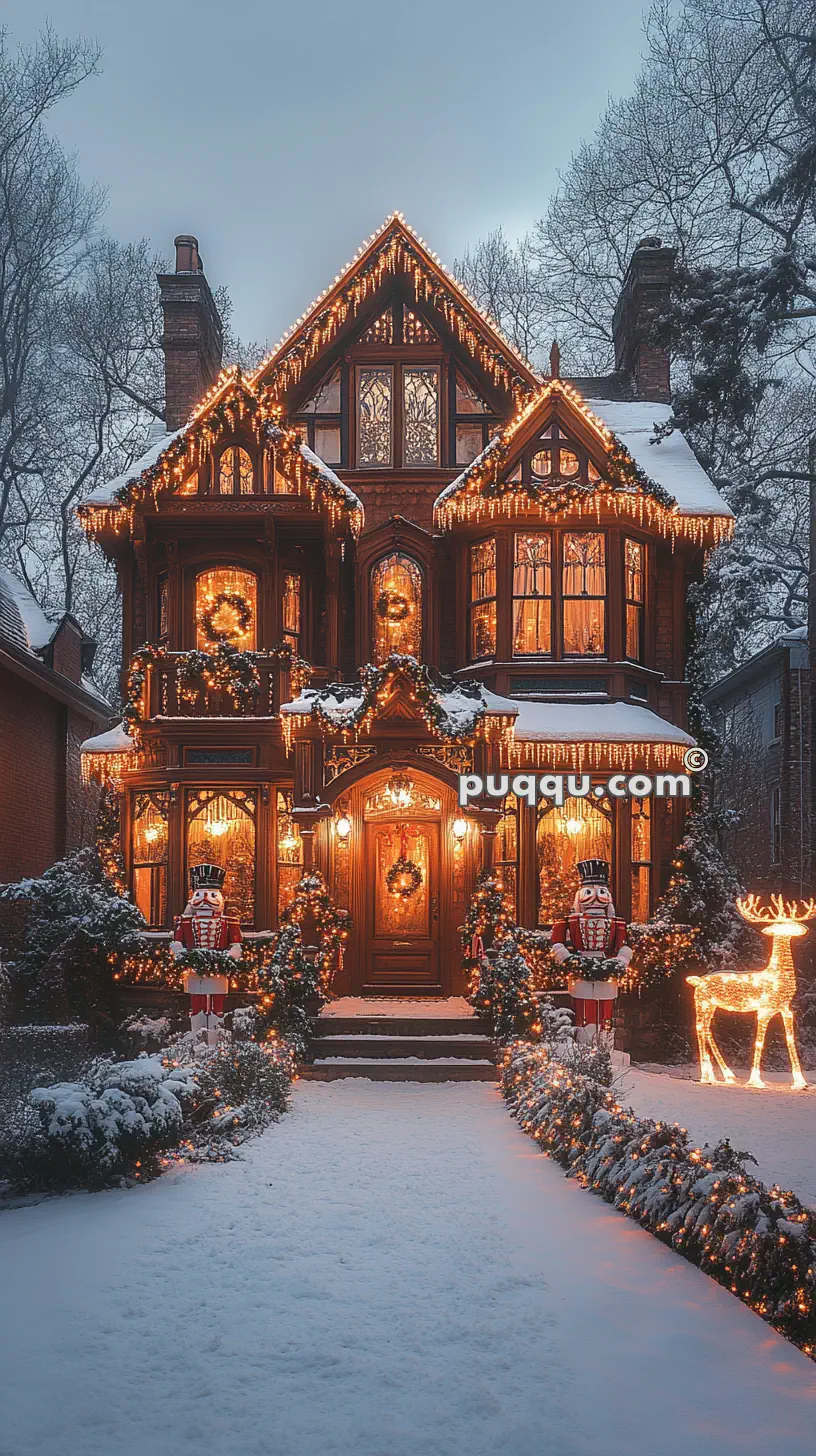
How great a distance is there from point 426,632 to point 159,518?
15.7 ft

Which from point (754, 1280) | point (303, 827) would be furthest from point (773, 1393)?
point (303, 827)

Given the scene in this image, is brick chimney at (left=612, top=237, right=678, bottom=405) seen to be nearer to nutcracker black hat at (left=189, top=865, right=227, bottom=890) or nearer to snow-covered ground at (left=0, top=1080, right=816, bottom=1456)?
nutcracker black hat at (left=189, top=865, right=227, bottom=890)

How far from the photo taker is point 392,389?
20438 millimetres

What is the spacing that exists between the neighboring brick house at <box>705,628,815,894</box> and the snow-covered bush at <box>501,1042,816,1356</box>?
15.3 meters

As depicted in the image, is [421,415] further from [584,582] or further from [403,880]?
[403,880]

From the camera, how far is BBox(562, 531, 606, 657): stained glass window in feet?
63.3

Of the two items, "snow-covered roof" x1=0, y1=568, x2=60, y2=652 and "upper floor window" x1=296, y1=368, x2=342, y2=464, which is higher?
"upper floor window" x1=296, y1=368, x2=342, y2=464

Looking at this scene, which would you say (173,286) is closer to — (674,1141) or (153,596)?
(153,596)

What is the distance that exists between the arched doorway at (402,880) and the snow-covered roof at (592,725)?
1.67 metres

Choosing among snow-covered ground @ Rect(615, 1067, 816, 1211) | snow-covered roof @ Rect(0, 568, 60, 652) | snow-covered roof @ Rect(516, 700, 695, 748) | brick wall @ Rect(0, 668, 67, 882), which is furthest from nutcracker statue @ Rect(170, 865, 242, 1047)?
snow-covered roof @ Rect(0, 568, 60, 652)

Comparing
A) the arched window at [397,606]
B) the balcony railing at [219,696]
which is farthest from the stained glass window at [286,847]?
the arched window at [397,606]

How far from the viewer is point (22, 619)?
23.7 meters

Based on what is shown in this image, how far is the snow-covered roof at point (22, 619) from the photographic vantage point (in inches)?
881

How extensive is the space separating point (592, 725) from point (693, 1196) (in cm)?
1098
